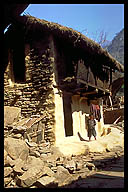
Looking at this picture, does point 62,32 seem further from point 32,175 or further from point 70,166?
point 32,175

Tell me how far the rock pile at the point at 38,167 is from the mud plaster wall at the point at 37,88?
2.03 m

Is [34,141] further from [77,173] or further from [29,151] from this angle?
[77,173]

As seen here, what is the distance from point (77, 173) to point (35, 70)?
17.9 feet

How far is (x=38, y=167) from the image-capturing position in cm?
530

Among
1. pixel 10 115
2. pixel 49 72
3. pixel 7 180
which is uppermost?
pixel 49 72

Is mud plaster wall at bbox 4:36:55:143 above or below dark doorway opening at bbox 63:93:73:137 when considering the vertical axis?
above

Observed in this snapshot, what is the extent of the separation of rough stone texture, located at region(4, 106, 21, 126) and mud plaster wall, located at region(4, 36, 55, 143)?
3.06 ft

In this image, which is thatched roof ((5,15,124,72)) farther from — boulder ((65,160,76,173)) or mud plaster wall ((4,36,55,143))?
boulder ((65,160,76,173))

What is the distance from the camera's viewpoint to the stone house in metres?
8.83

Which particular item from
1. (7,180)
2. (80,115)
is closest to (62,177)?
(7,180)

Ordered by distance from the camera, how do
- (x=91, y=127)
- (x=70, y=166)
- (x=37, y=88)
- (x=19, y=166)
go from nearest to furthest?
(x=19, y=166) < (x=70, y=166) < (x=37, y=88) < (x=91, y=127)

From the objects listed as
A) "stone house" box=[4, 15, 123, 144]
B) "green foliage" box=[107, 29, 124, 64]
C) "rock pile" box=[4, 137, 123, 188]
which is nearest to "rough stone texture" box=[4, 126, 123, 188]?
"rock pile" box=[4, 137, 123, 188]

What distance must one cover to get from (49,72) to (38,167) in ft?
16.1
